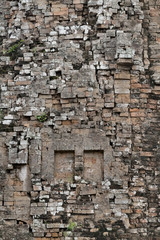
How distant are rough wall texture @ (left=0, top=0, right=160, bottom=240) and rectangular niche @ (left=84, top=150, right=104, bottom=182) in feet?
0.08

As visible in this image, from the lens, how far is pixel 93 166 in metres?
12.5

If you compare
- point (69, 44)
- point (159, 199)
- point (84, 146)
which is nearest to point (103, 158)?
point (84, 146)

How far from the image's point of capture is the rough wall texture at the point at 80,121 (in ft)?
39.8

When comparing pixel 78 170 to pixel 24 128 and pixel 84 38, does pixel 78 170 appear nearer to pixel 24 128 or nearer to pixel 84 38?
pixel 24 128

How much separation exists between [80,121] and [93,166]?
44.4 inches

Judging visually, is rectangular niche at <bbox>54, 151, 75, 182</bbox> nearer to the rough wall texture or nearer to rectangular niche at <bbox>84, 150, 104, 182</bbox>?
the rough wall texture

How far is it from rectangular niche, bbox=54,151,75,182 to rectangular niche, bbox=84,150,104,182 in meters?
0.34

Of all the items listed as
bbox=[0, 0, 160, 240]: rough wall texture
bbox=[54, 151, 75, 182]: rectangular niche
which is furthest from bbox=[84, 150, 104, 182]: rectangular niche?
bbox=[54, 151, 75, 182]: rectangular niche

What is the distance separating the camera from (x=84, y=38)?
13156mm

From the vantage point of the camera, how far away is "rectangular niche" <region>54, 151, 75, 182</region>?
12.5 metres

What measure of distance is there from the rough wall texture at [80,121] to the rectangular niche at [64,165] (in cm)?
2

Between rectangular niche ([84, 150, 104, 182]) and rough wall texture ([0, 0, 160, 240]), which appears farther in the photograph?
rectangular niche ([84, 150, 104, 182])

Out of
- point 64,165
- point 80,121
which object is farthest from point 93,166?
point 80,121

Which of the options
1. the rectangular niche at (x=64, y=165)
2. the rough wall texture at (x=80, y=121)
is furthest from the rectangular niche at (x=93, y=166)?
the rectangular niche at (x=64, y=165)
